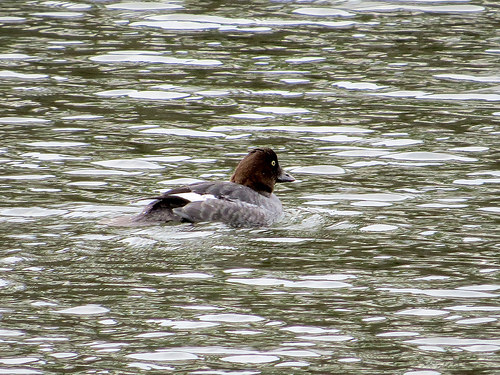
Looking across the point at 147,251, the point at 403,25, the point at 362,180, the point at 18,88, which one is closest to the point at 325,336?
the point at 147,251

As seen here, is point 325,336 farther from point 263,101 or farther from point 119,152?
point 263,101

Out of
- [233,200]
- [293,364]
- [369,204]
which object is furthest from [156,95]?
[293,364]

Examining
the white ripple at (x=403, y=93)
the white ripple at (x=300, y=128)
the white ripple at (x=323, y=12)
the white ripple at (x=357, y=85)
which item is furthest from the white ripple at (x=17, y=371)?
the white ripple at (x=323, y=12)

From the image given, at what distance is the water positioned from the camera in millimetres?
7117

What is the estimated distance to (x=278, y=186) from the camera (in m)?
12.1

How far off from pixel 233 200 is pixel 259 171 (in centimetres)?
66

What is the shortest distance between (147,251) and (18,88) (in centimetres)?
638

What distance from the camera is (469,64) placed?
15.9 m

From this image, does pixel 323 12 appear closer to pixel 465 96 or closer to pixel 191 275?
pixel 465 96

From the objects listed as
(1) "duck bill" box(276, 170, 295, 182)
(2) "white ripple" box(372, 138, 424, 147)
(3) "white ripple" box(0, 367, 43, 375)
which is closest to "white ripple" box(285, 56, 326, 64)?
(2) "white ripple" box(372, 138, 424, 147)

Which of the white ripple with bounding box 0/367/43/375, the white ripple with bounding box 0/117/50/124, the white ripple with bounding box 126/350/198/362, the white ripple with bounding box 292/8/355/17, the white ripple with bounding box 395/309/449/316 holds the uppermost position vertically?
the white ripple with bounding box 292/8/355/17

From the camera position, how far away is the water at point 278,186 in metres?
7.12

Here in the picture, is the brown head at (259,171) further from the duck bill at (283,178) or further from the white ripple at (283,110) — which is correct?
the white ripple at (283,110)

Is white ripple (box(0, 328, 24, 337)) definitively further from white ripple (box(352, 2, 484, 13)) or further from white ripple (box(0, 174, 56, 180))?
white ripple (box(352, 2, 484, 13))
